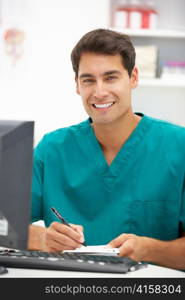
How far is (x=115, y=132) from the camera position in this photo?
1968 mm

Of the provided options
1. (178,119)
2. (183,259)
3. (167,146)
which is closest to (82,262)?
(183,259)

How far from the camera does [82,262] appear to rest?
1.38 metres

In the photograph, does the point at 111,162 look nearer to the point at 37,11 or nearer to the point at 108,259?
the point at 108,259

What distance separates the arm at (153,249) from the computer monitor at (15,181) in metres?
0.29

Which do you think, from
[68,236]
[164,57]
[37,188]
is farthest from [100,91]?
[164,57]

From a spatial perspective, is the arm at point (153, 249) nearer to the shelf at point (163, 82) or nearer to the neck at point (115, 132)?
the neck at point (115, 132)

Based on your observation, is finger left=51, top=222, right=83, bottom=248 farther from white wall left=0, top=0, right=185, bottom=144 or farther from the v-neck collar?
white wall left=0, top=0, right=185, bottom=144

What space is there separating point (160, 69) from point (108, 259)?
2.97 m

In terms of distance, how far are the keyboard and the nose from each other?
61cm

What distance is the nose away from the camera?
189 cm

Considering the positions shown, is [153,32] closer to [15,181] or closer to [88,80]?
[88,80]

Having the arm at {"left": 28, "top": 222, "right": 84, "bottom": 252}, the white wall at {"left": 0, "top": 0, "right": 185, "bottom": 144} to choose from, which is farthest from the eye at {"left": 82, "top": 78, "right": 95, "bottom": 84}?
the white wall at {"left": 0, "top": 0, "right": 185, "bottom": 144}

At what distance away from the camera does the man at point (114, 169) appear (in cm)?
188

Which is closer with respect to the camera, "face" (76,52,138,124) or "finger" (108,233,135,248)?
"finger" (108,233,135,248)
